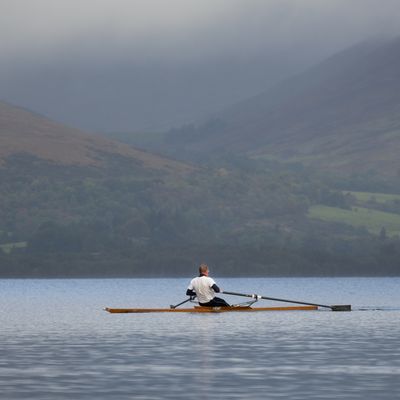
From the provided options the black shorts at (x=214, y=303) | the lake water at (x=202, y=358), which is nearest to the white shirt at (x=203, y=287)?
the black shorts at (x=214, y=303)

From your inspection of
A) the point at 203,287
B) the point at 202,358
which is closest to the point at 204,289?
the point at 203,287

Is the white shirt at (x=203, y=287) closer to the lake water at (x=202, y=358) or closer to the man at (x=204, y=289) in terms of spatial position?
the man at (x=204, y=289)

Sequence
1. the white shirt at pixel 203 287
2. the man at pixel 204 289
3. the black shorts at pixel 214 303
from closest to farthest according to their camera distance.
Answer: the man at pixel 204 289
the white shirt at pixel 203 287
the black shorts at pixel 214 303

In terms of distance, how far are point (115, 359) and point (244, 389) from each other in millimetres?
10316

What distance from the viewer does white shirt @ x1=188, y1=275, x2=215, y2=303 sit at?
7112 centimetres

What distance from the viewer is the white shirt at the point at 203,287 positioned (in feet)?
233

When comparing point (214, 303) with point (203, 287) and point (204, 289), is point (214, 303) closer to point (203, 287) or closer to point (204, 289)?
point (204, 289)

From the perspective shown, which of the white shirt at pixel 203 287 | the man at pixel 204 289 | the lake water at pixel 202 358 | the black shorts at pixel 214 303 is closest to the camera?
the lake water at pixel 202 358

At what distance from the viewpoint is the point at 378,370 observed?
41312 millimetres

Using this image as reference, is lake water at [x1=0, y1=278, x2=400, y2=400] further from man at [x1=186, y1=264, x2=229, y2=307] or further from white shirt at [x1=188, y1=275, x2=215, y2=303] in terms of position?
white shirt at [x1=188, y1=275, x2=215, y2=303]

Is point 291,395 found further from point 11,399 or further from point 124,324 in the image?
point 124,324

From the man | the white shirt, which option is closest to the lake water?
the man

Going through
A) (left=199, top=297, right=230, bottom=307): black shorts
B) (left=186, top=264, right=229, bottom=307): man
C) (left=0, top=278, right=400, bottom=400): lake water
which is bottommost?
(left=0, top=278, right=400, bottom=400): lake water

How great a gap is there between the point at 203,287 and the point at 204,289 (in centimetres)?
23
